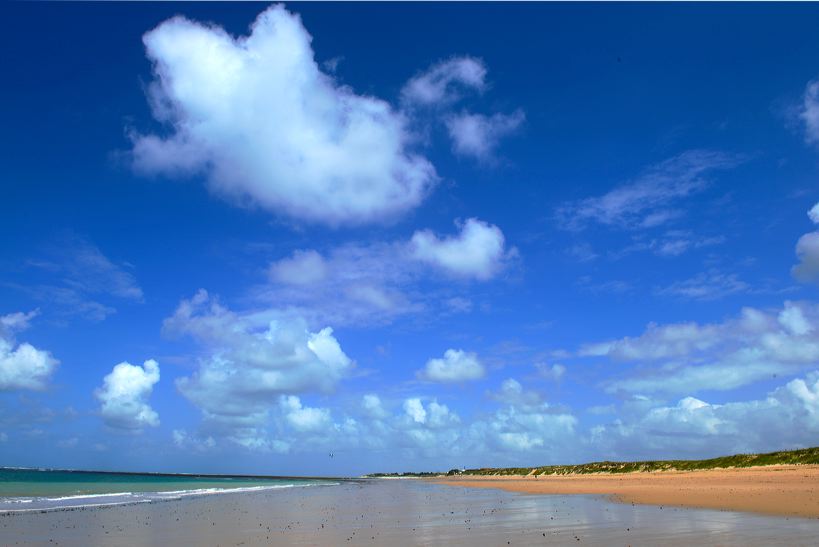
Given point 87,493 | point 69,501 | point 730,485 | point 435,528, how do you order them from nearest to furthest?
point 435,528
point 730,485
point 69,501
point 87,493

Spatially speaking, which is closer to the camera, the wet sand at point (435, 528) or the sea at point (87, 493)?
the wet sand at point (435, 528)

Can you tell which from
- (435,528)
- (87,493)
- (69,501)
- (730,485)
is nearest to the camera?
(435,528)

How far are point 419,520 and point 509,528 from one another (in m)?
6.87

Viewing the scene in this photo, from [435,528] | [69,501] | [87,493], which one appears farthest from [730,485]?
[87,493]

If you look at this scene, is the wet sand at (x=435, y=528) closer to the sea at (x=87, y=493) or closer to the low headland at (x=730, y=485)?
the low headland at (x=730, y=485)

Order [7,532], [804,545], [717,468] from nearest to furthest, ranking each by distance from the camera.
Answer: [804,545], [7,532], [717,468]

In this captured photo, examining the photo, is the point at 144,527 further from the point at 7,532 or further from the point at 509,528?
the point at 509,528

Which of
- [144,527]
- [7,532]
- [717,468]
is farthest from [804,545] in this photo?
[717,468]

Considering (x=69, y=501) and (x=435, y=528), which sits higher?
(x=69, y=501)

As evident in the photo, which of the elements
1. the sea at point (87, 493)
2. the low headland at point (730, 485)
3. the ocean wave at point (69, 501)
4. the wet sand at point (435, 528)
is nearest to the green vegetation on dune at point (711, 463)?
the low headland at point (730, 485)

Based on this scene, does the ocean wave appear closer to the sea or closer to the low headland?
the sea

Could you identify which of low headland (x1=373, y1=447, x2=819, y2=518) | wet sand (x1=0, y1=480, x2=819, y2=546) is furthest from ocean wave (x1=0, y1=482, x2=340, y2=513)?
low headland (x1=373, y1=447, x2=819, y2=518)

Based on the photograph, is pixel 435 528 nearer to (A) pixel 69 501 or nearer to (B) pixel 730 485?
(B) pixel 730 485

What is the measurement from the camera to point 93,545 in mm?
23266
